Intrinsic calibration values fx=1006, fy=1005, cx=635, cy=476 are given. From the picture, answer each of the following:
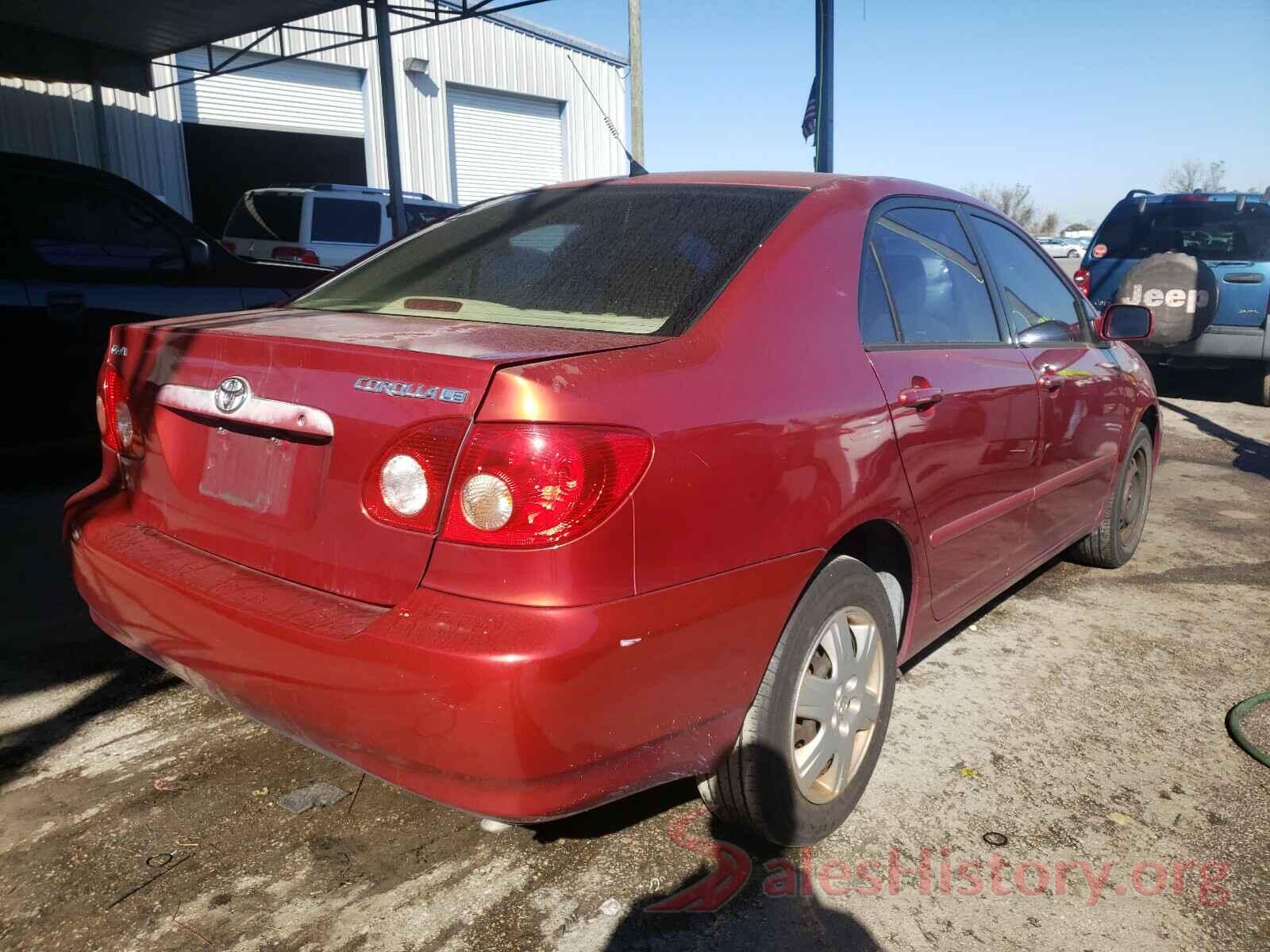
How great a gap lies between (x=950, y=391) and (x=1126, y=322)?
180 centimetres

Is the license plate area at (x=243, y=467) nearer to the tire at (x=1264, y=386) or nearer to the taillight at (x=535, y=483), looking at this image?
the taillight at (x=535, y=483)

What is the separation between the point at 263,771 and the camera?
267 cm

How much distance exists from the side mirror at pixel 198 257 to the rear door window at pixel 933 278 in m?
4.18

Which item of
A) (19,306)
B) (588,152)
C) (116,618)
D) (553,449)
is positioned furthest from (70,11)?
(588,152)

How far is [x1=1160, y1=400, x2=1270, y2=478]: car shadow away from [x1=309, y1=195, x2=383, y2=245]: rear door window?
355 inches

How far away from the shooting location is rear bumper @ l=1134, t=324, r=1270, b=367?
28.6ft

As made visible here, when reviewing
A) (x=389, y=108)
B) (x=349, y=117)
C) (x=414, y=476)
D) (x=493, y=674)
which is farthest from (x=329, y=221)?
(x=493, y=674)

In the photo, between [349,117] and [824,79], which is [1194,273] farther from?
[349,117]

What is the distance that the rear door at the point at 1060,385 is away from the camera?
3.36 meters

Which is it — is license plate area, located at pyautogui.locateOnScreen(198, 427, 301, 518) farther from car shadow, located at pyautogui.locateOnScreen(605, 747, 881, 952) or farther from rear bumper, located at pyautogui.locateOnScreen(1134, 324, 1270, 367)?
rear bumper, located at pyautogui.locateOnScreen(1134, 324, 1270, 367)

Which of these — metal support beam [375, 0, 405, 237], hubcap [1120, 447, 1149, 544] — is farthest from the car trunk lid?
metal support beam [375, 0, 405, 237]

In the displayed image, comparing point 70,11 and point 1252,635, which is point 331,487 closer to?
A: point 1252,635

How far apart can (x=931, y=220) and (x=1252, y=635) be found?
2.17 metres

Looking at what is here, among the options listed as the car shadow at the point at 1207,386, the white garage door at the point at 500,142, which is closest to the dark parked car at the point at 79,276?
the car shadow at the point at 1207,386
